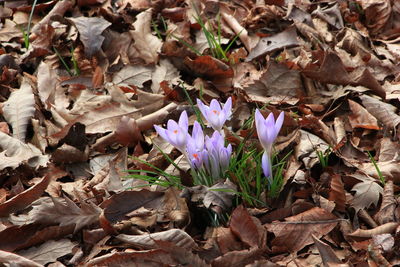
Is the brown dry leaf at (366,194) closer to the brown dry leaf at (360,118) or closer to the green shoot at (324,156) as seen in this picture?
the green shoot at (324,156)

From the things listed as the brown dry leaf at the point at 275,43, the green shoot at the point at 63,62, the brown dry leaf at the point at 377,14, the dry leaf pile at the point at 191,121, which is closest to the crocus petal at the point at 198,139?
the dry leaf pile at the point at 191,121

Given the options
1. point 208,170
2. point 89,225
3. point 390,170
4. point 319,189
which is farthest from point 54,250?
point 390,170

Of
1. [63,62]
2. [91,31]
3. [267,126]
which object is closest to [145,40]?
[91,31]

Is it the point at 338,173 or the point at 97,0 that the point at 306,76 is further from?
the point at 97,0

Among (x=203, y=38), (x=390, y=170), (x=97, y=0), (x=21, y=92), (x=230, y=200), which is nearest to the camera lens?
(x=230, y=200)

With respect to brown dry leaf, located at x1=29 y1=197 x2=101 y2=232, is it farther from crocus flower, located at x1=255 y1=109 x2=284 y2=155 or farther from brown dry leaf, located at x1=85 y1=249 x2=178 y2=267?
crocus flower, located at x1=255 y1=109 x2=284 y2=155

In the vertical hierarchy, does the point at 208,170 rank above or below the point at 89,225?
above

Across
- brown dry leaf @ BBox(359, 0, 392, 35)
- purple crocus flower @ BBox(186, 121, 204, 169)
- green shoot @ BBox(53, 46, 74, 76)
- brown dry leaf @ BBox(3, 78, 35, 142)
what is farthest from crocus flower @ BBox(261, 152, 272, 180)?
brown dry leaf @ BBox(359, 0, 392, 35)
